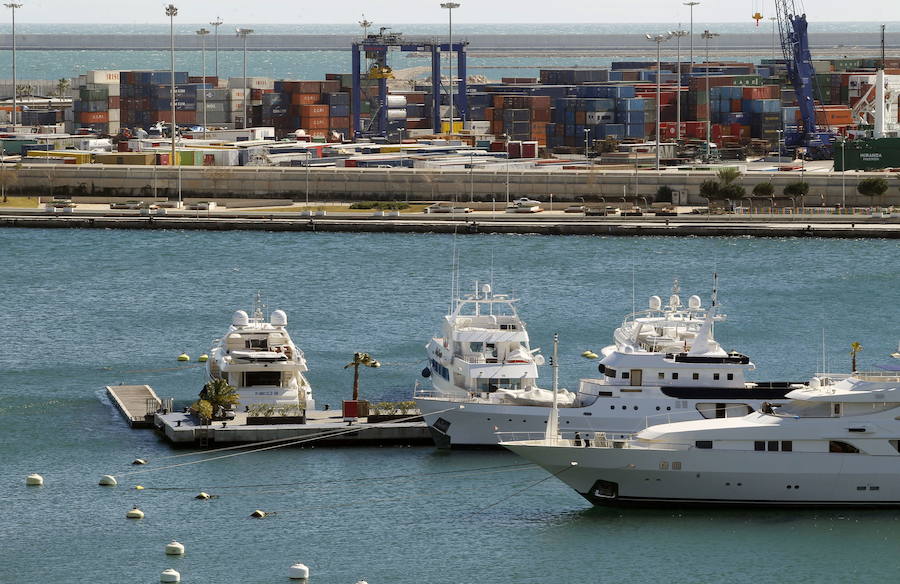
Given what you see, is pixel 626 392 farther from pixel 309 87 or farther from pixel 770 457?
pixel 309 87

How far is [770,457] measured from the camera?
4294cm

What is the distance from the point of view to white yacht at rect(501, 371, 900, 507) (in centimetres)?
4272

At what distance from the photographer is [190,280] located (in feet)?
270

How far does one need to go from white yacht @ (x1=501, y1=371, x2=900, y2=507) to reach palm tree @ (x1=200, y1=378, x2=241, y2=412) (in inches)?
401

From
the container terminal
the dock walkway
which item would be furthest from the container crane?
the dock walkway

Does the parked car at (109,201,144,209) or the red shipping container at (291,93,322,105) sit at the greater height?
the red shipping container at (291,93,322,105)

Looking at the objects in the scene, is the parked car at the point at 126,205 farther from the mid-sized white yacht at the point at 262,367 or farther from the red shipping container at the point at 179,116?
the mid-sized white yacht at the point at 262,367

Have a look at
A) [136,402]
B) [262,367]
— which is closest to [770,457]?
[262,367]

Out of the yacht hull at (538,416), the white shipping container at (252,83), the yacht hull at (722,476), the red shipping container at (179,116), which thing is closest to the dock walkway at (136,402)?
the yacht hull at (538,416)

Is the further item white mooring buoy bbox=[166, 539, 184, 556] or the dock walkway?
the dock walkway

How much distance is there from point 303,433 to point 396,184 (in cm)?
7121

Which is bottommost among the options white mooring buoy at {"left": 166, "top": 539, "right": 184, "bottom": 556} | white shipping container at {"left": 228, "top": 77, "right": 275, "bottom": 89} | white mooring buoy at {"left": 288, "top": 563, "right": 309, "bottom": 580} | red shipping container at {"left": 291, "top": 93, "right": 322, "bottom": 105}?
white mooring buoy at {"left": 288, "top": 563, "right": 309, "bottom": 580}

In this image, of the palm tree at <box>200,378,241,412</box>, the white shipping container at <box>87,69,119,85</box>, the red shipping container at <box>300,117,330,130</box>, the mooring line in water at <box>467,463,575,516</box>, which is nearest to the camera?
the mooring line in water at <box>467,463,575,516</box>

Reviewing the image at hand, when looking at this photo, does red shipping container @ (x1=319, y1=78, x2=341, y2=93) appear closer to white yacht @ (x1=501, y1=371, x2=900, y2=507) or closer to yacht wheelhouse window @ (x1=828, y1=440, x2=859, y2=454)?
white yacht @ (x1=501, y1=371, x2=900, y2=507)
